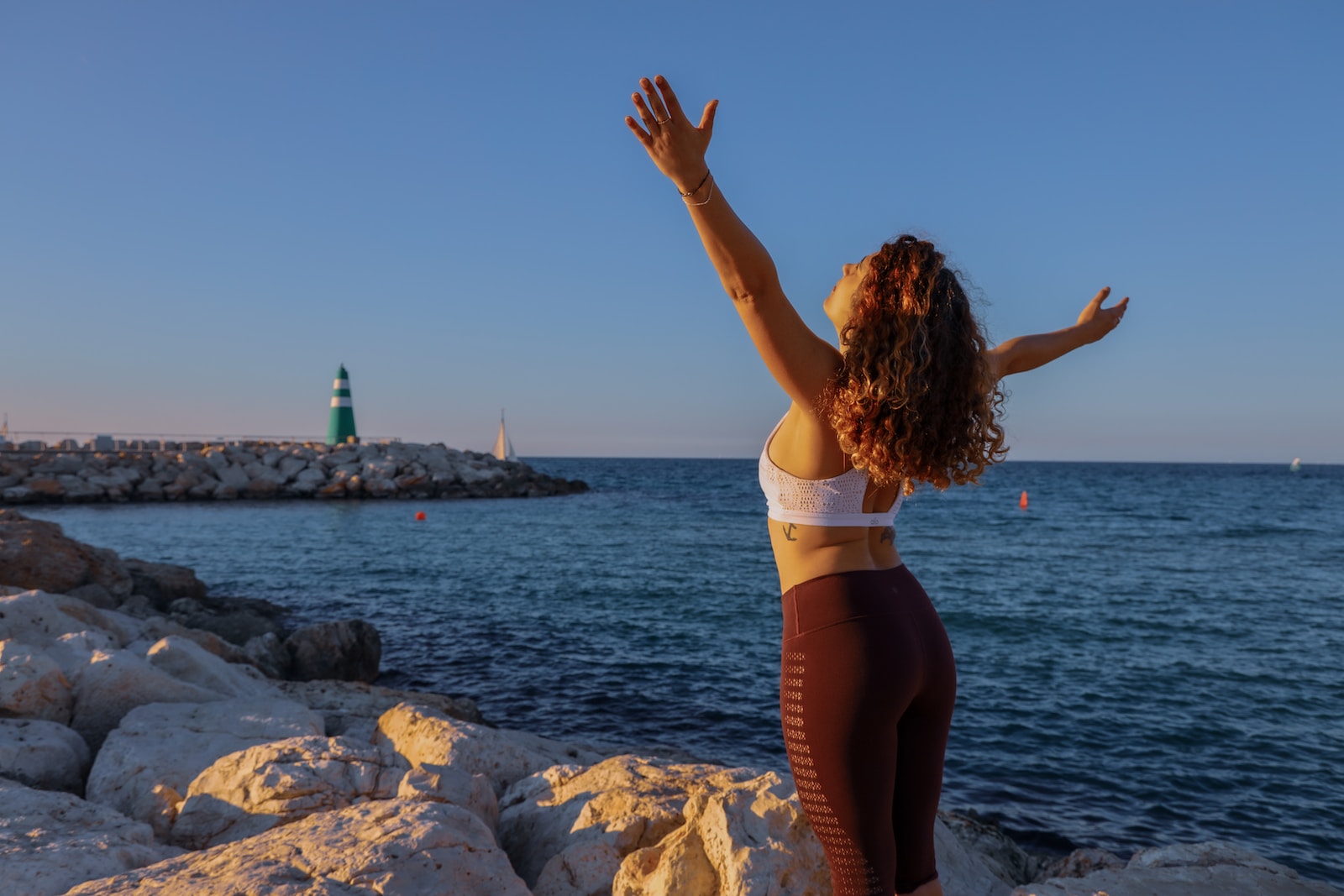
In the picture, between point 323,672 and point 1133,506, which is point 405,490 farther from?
point 1133,506

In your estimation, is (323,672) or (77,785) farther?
(323,672)

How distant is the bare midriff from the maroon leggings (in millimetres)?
23

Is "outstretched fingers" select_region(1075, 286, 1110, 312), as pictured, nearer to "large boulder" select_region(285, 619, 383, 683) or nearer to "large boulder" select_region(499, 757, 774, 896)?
"large boulder" select_region(499, 757, 774, 896)

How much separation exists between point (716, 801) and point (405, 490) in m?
41.5

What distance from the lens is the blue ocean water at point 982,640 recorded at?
7.78 m

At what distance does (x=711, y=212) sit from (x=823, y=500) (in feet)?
2.37

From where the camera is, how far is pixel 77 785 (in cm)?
429

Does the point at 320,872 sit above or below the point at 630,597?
above

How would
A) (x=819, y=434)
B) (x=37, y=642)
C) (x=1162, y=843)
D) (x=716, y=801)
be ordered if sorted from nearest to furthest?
1. (x=819, y=434)
2. (x=716, y=801)
3. (x=37, y=642)
4. (x=1162, y=843)

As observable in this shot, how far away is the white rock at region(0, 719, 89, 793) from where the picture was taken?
4059 mm

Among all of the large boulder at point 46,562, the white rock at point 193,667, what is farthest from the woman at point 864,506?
the large boulder at point 46,562

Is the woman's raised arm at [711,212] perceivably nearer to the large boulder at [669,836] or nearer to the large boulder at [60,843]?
the large boulder at [669,836]

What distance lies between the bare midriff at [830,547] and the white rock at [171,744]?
3.49 m

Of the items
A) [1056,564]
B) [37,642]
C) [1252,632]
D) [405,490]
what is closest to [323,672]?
[37,642]
